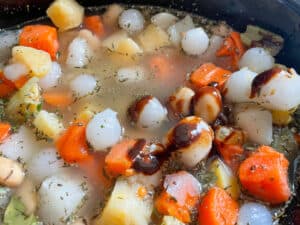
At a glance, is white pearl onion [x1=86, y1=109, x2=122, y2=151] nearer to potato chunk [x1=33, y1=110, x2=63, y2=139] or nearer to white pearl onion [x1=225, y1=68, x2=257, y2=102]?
potato chunk [x1=33, y1=110, x2=63, y2=139]

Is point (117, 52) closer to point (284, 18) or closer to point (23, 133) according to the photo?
point (23, 133)

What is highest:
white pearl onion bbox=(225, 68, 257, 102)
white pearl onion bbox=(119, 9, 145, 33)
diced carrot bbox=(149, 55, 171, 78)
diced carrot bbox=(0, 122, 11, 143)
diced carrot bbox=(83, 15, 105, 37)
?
white pearl onion bbox=(225, 68, 257, 102)

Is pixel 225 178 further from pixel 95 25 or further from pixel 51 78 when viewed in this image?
pixel 95 25

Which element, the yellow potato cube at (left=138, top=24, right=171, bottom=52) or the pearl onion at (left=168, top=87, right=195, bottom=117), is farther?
the yellow potato cube at (left=138, top=24, right=171, bottom=52)

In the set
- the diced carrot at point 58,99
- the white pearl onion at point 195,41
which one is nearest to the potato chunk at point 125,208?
the diced carrot at point 58,99

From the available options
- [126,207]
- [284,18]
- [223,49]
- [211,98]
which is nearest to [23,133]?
[126,207]

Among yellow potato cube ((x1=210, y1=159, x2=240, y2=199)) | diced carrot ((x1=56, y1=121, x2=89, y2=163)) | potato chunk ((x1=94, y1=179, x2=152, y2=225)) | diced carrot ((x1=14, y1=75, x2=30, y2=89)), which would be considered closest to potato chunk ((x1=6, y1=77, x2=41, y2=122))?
diced carrot ((x1=14, y1=75, x2=30, y2=89))

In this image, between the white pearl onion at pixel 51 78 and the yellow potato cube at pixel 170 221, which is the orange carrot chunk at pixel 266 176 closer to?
the yellow potato cube at pixel 170 221

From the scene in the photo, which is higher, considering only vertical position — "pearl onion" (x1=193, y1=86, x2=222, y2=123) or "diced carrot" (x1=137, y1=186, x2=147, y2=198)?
"pearl onion" (x1=193, y1=86, x2=222, y2=123)
